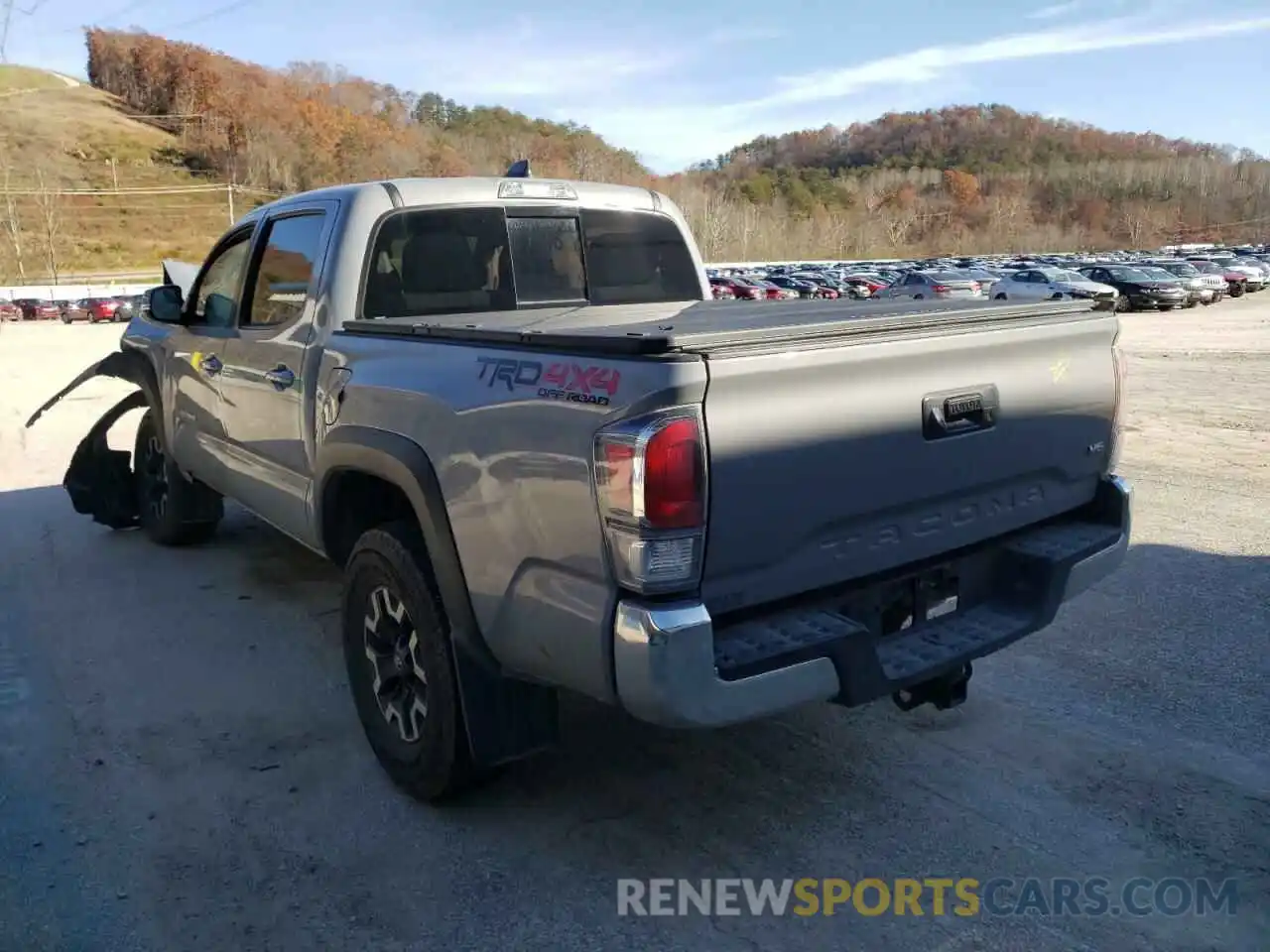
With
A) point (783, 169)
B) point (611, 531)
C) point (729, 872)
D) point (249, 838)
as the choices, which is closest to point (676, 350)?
point (611, 531)

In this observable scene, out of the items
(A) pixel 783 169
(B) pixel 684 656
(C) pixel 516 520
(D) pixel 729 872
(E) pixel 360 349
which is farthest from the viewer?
(A) pixel 783 169

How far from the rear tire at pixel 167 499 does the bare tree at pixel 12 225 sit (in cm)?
8684

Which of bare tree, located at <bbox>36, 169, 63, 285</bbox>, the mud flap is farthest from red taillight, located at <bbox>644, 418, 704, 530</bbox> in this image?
bare tree, located at <bbox>36, 169, 63, 285</bbox>

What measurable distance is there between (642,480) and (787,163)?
188088 mm

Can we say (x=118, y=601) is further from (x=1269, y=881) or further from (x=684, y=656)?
(x=1269, y=881)

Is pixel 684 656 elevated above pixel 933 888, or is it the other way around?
pixel 684 656

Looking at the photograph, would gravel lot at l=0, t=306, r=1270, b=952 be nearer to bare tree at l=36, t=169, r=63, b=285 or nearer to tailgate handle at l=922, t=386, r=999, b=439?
tailgate handle at l=922, t=386, r=999, b=439

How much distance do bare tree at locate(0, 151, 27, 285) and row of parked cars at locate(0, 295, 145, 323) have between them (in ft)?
108

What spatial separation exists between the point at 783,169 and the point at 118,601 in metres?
180

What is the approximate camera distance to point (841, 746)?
3873 millimetres

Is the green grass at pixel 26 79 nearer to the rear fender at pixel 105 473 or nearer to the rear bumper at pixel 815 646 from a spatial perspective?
the rear fender at pixel 105 473

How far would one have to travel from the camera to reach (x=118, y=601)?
575cm

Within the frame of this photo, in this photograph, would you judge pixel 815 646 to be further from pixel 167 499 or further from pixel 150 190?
pixel 150 190

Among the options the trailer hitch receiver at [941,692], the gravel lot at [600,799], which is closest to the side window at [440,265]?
the gravel lot at [600,799]
